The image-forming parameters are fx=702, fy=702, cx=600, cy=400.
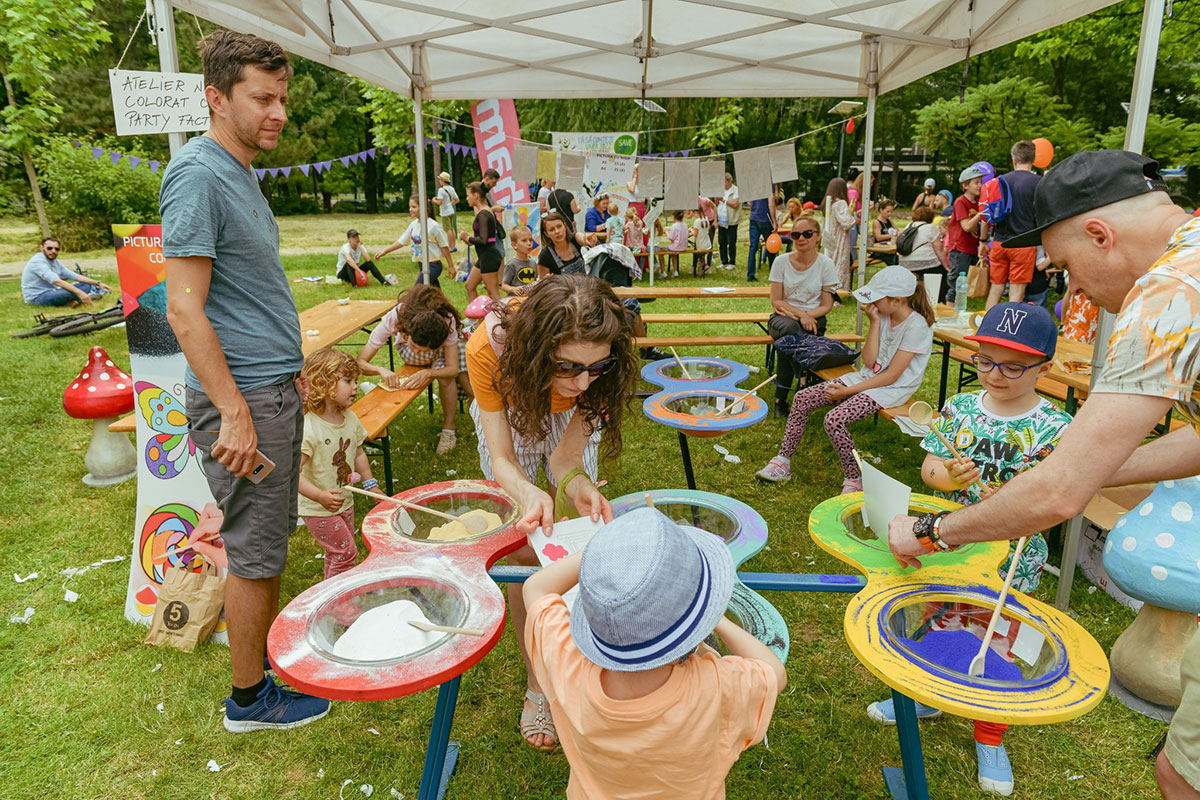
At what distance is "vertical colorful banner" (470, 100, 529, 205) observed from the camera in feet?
42.9

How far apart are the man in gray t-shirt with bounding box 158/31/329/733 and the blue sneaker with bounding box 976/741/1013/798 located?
7.67ft

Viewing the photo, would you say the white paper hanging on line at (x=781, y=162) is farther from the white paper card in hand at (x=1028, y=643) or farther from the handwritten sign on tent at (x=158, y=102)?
the white paper card in hand at (x=1028, y=643)

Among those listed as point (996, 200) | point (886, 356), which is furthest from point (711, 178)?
point (996, 200)

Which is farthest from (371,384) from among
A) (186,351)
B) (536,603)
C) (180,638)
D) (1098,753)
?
(1098,753)

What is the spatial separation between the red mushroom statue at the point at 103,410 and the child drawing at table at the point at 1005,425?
434 cm

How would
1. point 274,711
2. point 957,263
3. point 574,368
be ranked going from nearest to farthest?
point 574,368
point 274,711
point 957,263

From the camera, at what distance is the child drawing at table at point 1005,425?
247cm

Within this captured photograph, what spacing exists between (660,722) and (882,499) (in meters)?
1.05

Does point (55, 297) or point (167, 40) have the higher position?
point (167, 40)

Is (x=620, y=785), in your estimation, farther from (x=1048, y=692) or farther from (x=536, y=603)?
(x=1048, y=692)

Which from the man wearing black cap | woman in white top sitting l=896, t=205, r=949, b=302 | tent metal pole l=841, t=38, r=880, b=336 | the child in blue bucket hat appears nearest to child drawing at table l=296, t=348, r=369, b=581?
the child in blue bucket hat

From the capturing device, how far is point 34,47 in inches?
370

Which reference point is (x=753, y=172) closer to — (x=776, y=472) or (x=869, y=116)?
(x=869, y=116)

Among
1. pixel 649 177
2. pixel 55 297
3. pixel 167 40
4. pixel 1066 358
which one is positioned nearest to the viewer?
pixel 167 40
